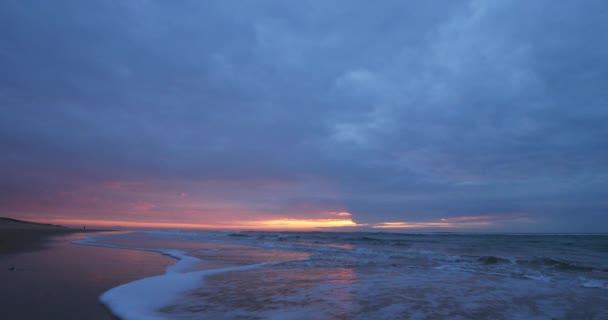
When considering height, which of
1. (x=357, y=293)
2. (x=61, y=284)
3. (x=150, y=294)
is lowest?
(x=357, y=293)

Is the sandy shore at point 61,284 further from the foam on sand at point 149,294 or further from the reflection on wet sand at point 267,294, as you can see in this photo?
the reflection on wet sand at point 267,294

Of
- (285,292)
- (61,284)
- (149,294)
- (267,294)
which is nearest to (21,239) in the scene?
(61,284)

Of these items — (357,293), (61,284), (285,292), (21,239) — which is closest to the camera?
(61,284)

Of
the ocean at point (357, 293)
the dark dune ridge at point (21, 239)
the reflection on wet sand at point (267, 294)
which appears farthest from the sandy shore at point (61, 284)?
the dark dune ridge at point (21, 239)

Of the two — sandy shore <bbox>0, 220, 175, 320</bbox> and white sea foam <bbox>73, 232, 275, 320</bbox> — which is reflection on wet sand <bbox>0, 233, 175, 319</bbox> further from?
white sea foam <bbox>73, 232, 275, 320</bbox>

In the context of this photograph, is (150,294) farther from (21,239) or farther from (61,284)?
(21,239)

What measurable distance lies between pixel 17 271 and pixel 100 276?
8.18 feet

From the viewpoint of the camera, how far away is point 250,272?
1239 centimetres

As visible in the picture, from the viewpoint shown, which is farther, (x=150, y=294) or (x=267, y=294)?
(x=267, y=294)

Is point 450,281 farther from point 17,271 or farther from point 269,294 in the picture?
point 17,271

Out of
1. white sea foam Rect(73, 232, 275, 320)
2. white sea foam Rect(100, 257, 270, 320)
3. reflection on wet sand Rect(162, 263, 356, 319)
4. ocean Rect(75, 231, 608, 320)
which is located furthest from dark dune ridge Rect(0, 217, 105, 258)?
reflection on wet sand Rect(162, 263, 356, 319)

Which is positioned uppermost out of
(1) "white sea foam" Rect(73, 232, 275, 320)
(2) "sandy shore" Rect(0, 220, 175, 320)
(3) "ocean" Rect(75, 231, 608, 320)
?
(2) "sandy shore" Rect(0, 220, 175, 320)

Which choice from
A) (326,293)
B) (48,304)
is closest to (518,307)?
(326,293)

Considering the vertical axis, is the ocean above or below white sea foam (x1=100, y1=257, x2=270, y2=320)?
below
